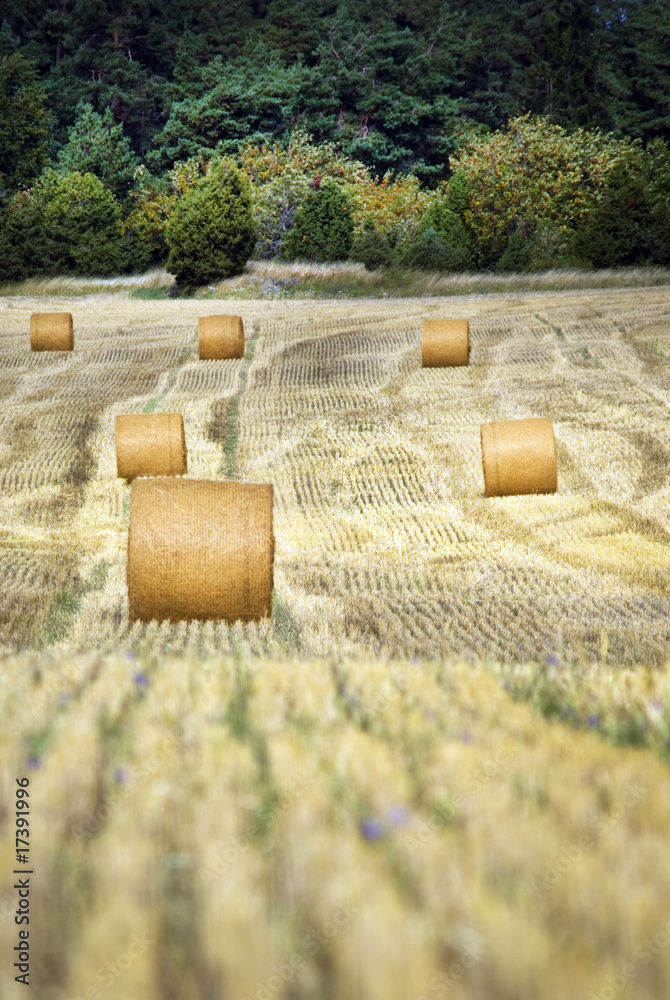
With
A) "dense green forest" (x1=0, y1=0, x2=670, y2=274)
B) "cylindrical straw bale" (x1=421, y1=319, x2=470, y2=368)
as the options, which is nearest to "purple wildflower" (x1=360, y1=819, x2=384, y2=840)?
"cylindrical straw bale" (x1=421, y1=319, x2=470, y2=368)

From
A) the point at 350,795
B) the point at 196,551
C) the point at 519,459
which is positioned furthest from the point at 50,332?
the point at 350,795

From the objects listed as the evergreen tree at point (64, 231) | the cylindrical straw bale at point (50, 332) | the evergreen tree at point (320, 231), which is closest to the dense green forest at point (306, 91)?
the evergreen tree at point (64, 231)

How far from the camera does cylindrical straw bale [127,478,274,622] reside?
6.84 m

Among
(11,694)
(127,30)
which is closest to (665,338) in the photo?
(11,694)

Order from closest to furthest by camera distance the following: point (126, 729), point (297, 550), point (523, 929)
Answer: point (523, 929) < point (126, 729) < point (297, 550)

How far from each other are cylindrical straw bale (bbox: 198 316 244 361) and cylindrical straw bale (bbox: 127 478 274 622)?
574 inches

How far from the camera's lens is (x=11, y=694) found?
283 centimetres

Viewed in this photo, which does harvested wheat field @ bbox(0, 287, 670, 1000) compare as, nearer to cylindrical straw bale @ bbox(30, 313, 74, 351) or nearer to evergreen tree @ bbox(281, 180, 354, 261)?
cylindrical straw bale @ bbox(30, 313, 74, 351)

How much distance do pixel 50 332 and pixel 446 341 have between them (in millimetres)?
9035

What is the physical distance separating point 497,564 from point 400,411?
7.64 metres

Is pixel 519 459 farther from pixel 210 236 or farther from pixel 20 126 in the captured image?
pixel 20 126

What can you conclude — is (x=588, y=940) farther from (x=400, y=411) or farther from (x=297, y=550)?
(x=400, y=411)

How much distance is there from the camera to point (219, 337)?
21156 mm

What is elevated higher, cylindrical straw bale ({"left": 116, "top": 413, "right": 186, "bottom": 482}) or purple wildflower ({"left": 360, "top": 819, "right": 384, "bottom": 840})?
purple wildflower ({"left": 360, "top": 819, "right": 384, "bottom": 840})
